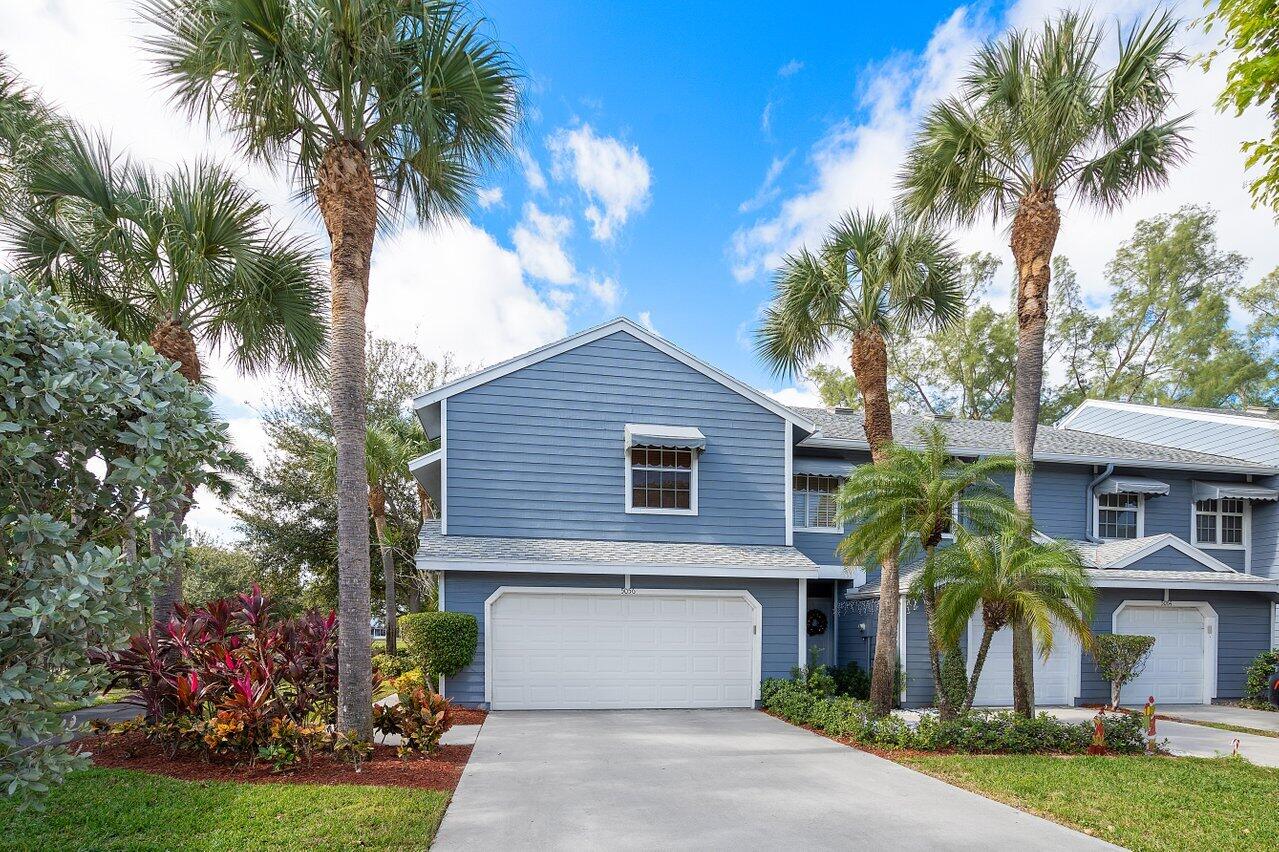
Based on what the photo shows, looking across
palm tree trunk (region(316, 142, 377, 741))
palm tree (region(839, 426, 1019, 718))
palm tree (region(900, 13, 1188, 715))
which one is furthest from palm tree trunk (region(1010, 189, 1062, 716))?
palm tree trunk (region(316, 142, 377, 741))

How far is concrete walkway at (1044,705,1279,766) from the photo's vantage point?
9367 millimetres

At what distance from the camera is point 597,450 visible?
41.0 ft

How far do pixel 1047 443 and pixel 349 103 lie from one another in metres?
15.4

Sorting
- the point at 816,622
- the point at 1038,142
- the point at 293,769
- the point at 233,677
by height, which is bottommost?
the point at 816,622

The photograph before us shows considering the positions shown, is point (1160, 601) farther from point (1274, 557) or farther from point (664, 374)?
point (664, 374)

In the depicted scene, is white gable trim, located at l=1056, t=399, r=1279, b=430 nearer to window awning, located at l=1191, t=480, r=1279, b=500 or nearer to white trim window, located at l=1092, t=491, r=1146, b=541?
window awning, located at l=1191, t=480, r=1279, b=500

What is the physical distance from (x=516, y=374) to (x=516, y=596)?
149 inches

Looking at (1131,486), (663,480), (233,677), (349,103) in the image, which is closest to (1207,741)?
Result: (1131,486)

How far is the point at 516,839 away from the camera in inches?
220

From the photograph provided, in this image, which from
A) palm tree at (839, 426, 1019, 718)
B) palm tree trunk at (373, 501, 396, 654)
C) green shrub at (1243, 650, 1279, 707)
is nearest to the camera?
palm tree at (839, 426, 1019, 718)

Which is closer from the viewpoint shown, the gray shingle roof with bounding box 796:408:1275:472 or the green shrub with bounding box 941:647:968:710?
the green shrub with bounding box 941:647:968:710

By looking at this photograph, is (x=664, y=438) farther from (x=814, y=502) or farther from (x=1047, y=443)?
(x=1047, y=443)

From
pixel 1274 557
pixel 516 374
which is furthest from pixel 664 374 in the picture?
pixel 1274 557

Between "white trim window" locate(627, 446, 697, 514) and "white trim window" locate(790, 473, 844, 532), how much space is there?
8.70ft
